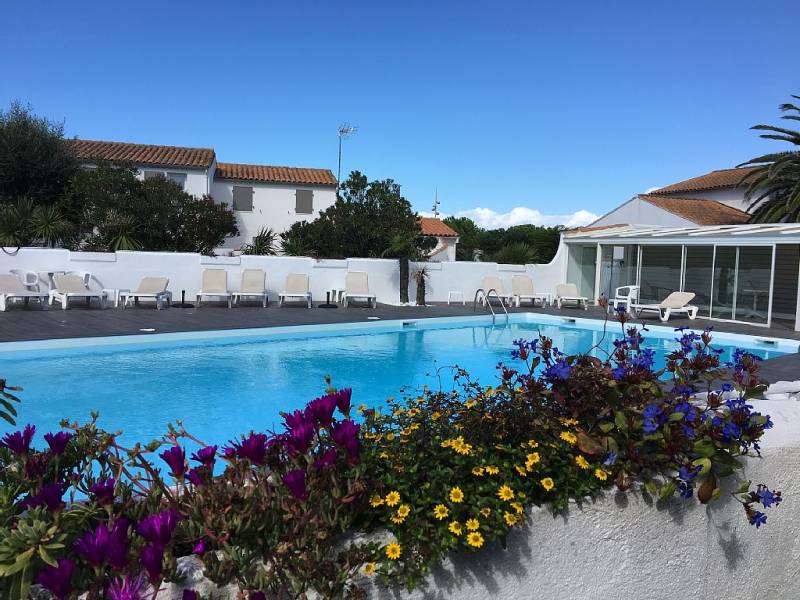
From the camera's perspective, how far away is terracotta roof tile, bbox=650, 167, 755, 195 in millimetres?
32812

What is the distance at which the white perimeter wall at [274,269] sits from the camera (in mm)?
15969

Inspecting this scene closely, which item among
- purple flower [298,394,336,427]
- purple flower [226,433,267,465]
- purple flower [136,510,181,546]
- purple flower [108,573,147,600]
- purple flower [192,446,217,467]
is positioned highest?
purple flower [298,394,336,427]

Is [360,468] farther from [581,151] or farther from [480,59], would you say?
[581,151]

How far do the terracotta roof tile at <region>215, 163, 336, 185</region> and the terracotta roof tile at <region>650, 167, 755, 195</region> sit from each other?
19.6 meters

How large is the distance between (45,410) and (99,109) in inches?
782

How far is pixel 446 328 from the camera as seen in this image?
51.6 feet

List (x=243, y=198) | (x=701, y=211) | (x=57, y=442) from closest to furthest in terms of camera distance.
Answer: (x=57, y=442), (x=701, y=211), (x=243, y=198)

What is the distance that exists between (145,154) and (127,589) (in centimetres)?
3235

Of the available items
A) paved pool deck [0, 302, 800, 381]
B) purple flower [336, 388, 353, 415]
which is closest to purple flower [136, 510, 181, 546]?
purple flower [336, 388, 353, 415]

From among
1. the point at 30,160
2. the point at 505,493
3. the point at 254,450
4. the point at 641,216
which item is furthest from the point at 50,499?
the point at 641,216

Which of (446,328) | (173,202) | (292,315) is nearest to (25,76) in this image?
(173,202)

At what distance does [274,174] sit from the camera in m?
34.4

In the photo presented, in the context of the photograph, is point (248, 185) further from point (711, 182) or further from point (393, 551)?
point (393, 551)

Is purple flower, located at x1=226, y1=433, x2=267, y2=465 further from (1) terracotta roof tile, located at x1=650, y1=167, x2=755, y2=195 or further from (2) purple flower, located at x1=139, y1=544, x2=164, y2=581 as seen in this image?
(1) terracotta roof tile, located at x1=650, y1=167, x2=755, y2=195
